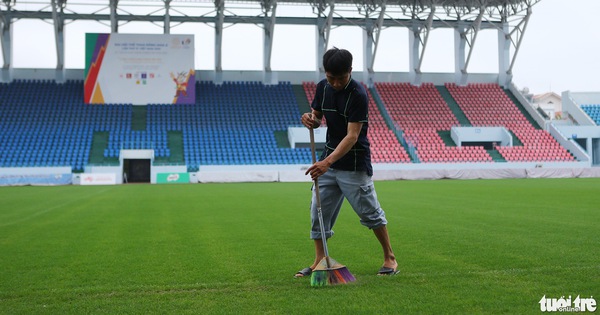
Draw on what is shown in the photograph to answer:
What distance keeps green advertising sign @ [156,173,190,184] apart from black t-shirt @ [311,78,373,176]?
29.5 meters

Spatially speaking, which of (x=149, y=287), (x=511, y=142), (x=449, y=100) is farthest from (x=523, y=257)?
(x=449, y=100)

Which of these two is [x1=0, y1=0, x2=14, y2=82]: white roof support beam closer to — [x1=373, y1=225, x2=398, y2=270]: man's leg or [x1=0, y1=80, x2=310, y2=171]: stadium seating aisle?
[x1=0, y1=80, x2=310, y2=171]: stadium seating aisle

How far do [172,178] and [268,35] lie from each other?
13424mm

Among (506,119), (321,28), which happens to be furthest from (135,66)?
(506,119)

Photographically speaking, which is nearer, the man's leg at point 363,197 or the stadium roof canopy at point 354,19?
the man's leg at point 363,197

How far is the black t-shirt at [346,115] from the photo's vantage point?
523 centimetres

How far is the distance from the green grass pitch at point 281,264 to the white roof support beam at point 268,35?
30.5 meters

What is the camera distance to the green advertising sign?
34.2m

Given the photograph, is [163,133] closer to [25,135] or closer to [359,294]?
[25,135]

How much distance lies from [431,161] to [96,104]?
2314 centimetres

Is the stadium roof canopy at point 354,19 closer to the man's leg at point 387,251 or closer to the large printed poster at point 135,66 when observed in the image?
the large printed poster at point 135,66

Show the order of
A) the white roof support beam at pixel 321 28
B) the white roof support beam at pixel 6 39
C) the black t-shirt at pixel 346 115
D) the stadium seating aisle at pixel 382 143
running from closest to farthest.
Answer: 1. the black t-shirt at pixel 346 115
2. the stadium seating aisle at pixel 382 143
3. the white roof support beam at pixel 6 39
4. the white roof support beam at pixel 321 28
